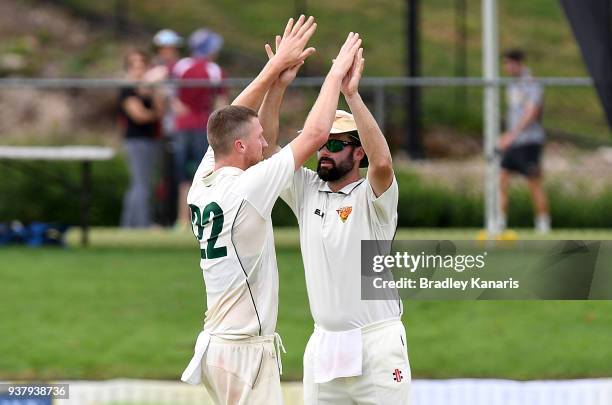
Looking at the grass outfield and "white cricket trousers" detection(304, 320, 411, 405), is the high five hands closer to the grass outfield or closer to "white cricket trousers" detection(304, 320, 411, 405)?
"white cricket trousers" detection(304, 320, 411, 405)

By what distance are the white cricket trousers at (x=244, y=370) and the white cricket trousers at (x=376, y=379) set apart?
260 mm

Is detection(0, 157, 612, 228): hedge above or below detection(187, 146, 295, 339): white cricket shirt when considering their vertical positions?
below

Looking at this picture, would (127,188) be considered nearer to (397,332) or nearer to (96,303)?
(96,303)

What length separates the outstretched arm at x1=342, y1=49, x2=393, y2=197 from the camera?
6270mm

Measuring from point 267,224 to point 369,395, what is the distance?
3.04ft

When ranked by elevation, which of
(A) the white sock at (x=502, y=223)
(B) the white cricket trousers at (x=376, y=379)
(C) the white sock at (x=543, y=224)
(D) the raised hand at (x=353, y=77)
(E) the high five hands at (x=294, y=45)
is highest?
(E) the high five hands at (x=294, y=45)

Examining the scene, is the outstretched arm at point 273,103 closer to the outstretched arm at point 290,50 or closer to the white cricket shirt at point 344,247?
the outstretched arm at point 290,50

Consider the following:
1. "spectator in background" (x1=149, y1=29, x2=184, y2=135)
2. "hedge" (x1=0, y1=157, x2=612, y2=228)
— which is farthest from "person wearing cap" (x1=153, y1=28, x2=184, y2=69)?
"hedge" (x1=0, y1=157, x2=612, y2=228)

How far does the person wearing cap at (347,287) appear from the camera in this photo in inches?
255

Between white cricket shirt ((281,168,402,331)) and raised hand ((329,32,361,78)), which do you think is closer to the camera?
raised hand ((329,32,361,78))

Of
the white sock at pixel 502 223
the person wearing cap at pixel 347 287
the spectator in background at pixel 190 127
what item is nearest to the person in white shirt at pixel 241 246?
the person wearing cap at pixel 347 287

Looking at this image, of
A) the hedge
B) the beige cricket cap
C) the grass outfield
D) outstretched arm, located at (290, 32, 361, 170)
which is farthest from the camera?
the hedge

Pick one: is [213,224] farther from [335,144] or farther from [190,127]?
[190,127]

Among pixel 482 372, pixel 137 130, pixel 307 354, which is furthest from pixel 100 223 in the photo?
pixel 307 354
